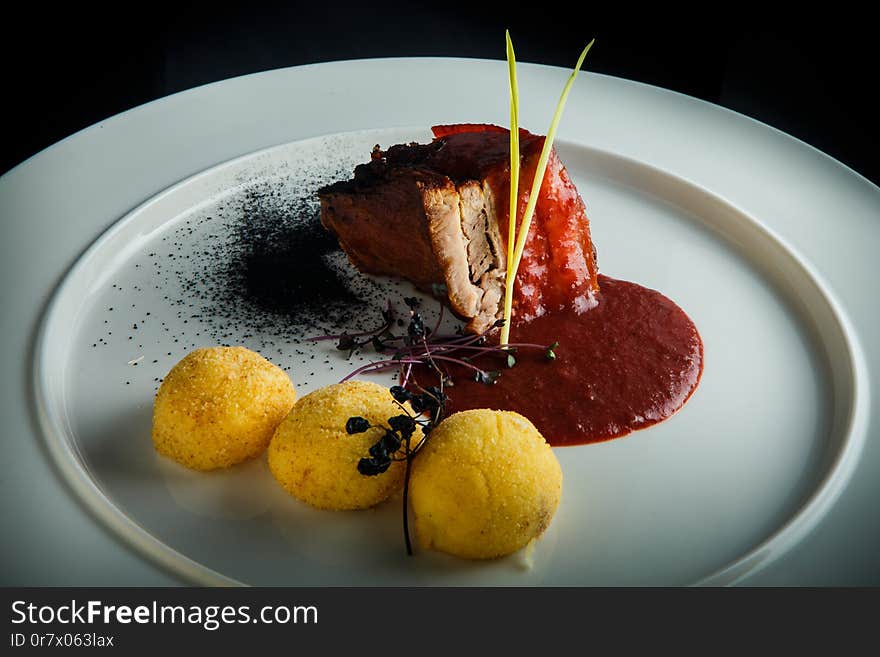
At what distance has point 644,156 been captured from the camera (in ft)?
13.0

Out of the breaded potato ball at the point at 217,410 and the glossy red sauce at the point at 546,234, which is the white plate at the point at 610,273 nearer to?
the breaded potato ball at the point at 217,410

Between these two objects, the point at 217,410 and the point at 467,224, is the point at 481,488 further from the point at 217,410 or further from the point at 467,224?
the point at 467,224

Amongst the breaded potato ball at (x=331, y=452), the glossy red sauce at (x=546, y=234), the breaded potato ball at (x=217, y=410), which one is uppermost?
the glossy red sauce at (x=546, y=234)

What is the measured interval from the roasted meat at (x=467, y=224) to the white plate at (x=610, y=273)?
1.31ft

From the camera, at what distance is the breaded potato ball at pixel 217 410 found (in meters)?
2.39

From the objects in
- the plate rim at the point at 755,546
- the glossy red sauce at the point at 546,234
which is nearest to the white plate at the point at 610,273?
the plate rim at the point at 755,546

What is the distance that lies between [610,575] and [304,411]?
2.86ft

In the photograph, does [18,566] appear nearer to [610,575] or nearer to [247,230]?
[610,575]

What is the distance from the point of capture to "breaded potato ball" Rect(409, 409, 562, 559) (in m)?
2.11

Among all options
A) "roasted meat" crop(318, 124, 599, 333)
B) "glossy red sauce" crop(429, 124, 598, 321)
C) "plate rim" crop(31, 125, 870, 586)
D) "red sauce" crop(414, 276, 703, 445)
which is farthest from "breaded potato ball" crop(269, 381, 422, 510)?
"glossy red sauce" crop(429, 124, 598, 321)

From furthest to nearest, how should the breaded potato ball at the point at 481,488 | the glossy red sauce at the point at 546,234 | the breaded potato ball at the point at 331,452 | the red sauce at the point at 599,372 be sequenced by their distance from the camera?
the glossy red sauce at the point at 546,234, the red sauce at the point at 599,372, the breaded potato ball at the point at 331,452, the breaded potato ball at the point at 481,488

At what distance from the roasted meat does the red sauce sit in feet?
0.38

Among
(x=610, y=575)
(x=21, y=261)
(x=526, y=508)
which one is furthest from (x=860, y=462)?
(x=21, y=261)

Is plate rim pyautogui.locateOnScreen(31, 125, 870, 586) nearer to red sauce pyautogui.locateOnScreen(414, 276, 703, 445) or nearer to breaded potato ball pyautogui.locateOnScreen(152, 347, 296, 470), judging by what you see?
breaded potato ball pyautogui.locateOnScreen(152, 347, 296, 470)
